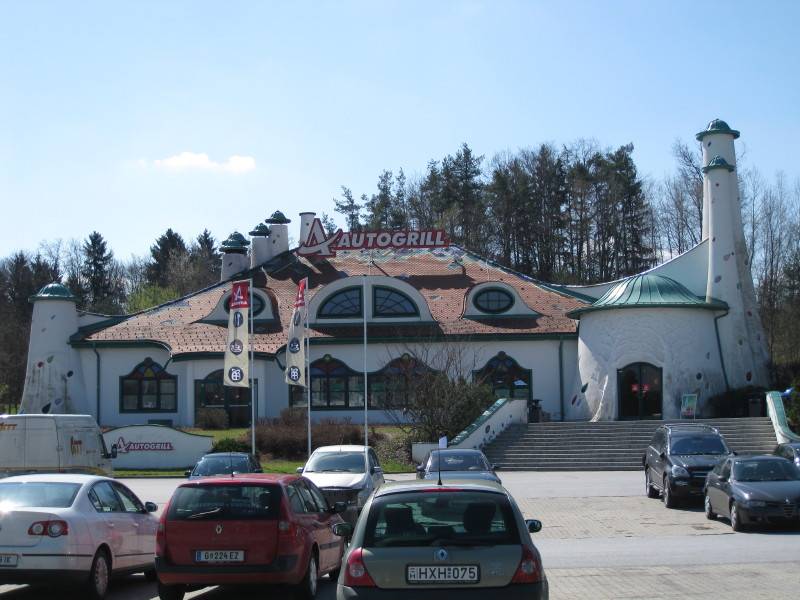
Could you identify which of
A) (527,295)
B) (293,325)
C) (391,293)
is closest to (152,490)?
(293,325)

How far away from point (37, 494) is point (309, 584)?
3.38 meters

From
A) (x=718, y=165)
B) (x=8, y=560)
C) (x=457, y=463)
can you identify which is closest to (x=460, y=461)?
(x=457, y=463)

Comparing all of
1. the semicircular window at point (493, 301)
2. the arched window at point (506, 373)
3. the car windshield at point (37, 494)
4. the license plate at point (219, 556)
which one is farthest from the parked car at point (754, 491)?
the semicircular window at point (493, 301)

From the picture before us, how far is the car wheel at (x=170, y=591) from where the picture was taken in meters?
11.0

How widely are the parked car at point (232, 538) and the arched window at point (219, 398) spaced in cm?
3127

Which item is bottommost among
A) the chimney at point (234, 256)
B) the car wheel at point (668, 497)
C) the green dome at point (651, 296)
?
the car wheel at point (668, 497)

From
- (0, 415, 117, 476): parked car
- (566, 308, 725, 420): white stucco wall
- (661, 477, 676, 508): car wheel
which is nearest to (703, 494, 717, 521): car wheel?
(661, 477, 676, 508): car wheel

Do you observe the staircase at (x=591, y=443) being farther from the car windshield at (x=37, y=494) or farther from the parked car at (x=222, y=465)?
the car windshield at (x=37, y=494)

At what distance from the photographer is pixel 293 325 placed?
107ft

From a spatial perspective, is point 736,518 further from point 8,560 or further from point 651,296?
point 651,296

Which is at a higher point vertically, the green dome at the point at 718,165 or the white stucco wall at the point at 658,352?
the green dome at the point at 718,165

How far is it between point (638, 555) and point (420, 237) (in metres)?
33.8

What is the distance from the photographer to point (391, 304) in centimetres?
4509

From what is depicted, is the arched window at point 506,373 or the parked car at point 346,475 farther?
the arched window at point 506,373
